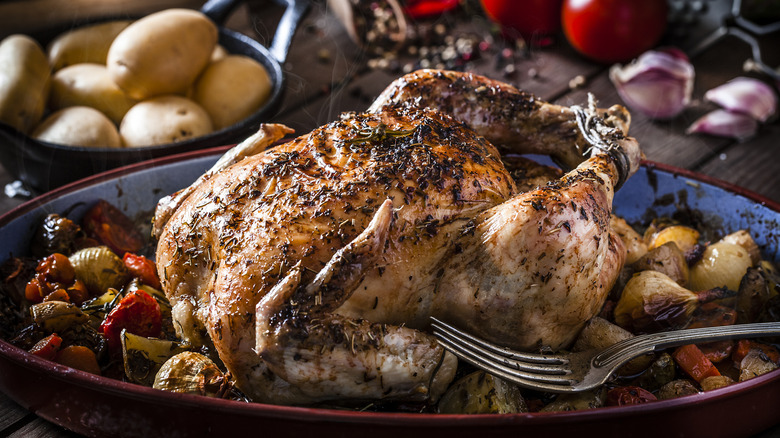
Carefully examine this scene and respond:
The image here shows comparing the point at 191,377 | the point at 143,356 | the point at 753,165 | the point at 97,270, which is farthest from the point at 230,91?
the point at 753,165

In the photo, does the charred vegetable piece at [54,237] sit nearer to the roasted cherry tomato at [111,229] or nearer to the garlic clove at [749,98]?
the roasted cherry tomato at [111,229]

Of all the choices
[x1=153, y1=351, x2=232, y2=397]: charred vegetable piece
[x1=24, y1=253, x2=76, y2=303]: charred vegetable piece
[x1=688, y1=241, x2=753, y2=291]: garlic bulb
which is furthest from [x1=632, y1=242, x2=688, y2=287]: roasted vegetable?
[x1=24, y1=253, x2=76, y2=303]: charred vegetable piece

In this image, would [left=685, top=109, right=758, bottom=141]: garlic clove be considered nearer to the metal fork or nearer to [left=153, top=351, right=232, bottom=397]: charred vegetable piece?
the metal fork

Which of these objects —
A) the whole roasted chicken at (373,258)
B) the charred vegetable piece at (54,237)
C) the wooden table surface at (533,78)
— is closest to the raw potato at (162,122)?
the wooden table surface at (533,78)

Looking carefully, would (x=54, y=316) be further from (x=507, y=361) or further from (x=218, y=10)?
(x=218, y=10)

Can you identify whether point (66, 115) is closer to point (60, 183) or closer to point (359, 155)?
point (60, 183)

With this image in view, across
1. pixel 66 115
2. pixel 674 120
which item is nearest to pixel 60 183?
pixel 66 115
